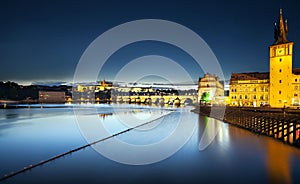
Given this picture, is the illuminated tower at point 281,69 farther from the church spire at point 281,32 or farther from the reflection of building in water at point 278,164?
the reflection of building in water at point 278,164

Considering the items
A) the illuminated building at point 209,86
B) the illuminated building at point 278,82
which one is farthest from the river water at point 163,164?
the illuminated building at point 209,86

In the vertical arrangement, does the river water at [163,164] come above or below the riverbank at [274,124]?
below

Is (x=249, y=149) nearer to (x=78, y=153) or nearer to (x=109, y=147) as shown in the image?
(x=109, y=147)

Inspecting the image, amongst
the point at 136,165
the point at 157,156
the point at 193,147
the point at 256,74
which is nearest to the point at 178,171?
the point at 136,165

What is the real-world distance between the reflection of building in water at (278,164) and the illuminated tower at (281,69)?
5181 cm

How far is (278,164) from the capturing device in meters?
9.41

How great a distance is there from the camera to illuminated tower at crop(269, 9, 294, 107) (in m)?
58.7

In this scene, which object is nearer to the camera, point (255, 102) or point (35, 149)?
point (35, 149)

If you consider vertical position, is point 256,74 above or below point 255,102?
above

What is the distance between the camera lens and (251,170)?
872 cm

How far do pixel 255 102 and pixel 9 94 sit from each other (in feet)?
466

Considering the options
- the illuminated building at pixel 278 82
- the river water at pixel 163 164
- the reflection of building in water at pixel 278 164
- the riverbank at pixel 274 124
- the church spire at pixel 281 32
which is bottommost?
the river water at pixel 163 164

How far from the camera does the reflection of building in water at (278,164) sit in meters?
7.70

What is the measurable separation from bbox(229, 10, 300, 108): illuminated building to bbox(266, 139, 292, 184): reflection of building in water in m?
48.0
